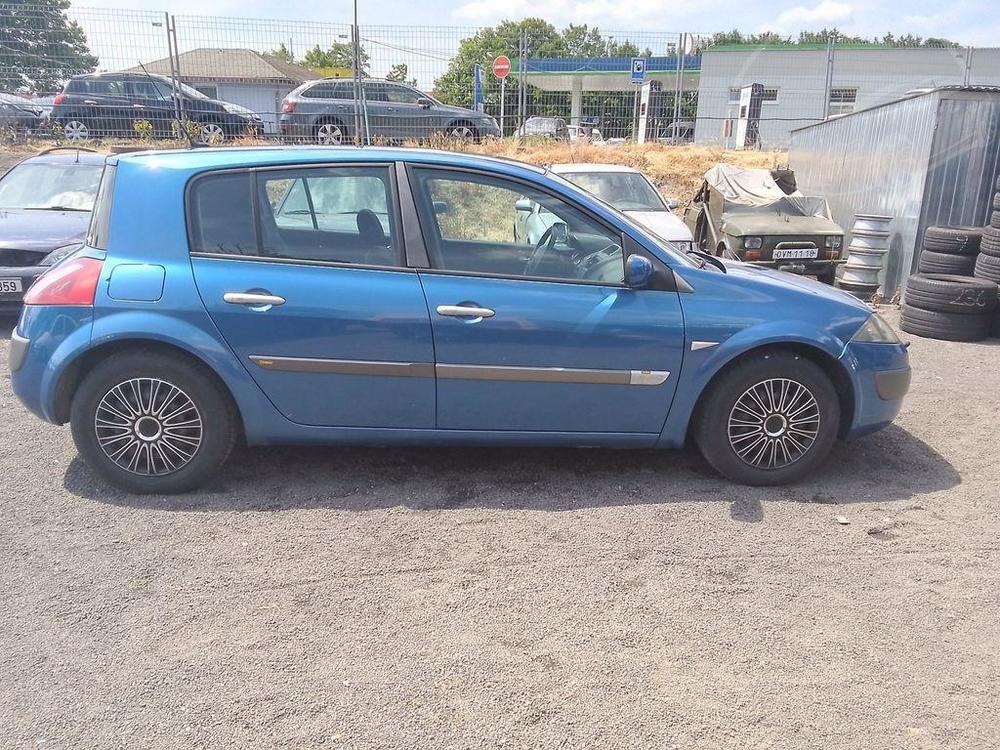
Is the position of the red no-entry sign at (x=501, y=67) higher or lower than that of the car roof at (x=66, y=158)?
higher

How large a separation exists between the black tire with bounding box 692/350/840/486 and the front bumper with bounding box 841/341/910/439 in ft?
0.46

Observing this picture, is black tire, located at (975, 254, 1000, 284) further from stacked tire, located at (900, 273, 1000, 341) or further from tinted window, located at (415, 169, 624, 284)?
tinted window, located at (415, 169, 624, 284)

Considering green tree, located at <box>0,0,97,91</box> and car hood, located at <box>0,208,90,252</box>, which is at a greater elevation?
green tree, located at <box>0,0,97,91</box>

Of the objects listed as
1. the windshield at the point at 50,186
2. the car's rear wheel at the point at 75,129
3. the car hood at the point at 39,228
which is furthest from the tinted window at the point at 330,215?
the car's rear wheel at the point at 75,129

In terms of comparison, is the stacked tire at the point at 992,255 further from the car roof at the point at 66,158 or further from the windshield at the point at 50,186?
the car roof at the point at 66,158

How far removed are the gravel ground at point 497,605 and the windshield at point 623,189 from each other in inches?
247

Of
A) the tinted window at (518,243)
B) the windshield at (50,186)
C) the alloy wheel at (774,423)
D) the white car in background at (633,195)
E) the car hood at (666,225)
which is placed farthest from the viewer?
the white car in background at (633,195)

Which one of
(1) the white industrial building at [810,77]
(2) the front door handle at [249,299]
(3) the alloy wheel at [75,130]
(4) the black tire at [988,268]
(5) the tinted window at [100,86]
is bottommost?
(4) the black tire at [988,268]

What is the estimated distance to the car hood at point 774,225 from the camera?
33.4 feet

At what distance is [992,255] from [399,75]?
1203 centimetres

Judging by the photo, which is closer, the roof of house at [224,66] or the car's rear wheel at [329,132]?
the car's rear wheel at [329,132]

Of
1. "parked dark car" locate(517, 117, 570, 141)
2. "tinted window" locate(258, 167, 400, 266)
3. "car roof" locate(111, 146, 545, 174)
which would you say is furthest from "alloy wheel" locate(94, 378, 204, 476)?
"parked dark car" locate(517, 117, 570, 141)

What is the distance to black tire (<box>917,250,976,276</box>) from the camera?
27.6 feet

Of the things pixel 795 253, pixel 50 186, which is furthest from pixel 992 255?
pixel 50 186
